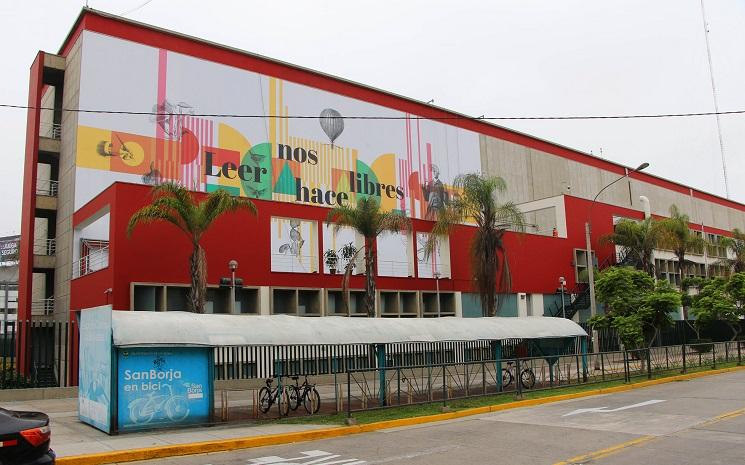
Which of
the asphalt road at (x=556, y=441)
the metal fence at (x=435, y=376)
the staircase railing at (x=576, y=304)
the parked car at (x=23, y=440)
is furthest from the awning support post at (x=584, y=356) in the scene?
the parked car at (x=23, y=440)

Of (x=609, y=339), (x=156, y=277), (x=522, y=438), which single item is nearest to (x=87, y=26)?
(x=156, y=277)

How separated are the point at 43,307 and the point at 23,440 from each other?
1252 inches

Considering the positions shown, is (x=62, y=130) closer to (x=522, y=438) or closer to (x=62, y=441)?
(x=62, y=441)

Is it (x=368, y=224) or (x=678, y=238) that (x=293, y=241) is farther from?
(x=678, y=238)

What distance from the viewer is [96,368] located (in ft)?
50.1

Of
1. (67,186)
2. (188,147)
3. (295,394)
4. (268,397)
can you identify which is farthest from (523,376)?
(67,186)

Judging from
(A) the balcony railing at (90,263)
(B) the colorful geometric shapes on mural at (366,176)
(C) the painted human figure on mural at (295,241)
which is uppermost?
(B) the colorful geometric shapes on mural at (366,176)

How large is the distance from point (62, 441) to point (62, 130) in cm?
2764

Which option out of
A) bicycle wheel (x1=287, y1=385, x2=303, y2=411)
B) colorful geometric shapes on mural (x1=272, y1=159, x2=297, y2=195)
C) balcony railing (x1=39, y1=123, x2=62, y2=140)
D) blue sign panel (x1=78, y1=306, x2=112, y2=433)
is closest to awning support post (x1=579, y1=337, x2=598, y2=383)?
bicycle wheel (x1=287, y1=385, x2=303, y2=411)

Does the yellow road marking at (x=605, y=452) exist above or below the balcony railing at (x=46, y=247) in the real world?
below

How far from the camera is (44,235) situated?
124 ft

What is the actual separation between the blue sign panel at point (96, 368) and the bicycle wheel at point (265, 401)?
444cm

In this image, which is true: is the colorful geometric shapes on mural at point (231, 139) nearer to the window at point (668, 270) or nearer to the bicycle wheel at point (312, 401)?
the bicycle wheel at point (312, 401)

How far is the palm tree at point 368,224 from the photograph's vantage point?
2972 centimetres
